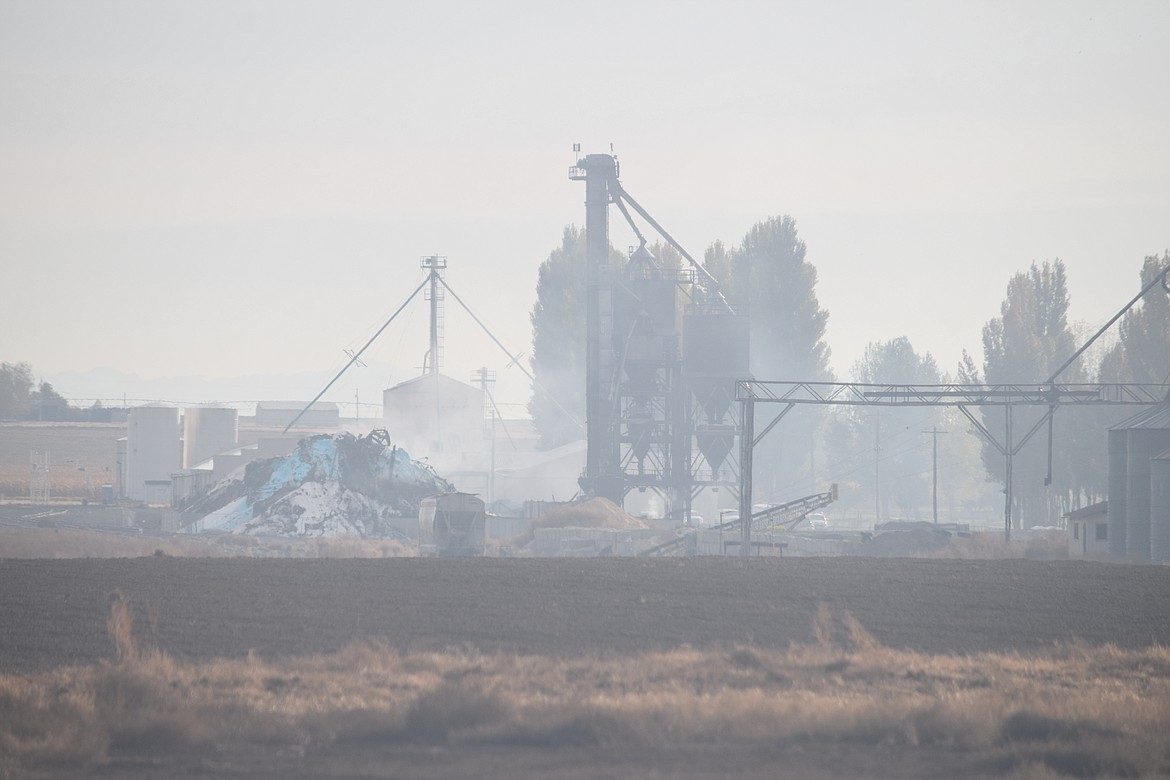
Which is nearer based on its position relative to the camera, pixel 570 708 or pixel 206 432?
pixel 570 708

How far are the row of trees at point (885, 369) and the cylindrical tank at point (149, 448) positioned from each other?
24.5 m

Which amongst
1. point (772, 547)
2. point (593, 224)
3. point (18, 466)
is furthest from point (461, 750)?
point (18, 466)

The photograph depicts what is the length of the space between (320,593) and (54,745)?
1252 centimetres

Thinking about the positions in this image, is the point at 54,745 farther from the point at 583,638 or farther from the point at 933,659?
the point at 933,659

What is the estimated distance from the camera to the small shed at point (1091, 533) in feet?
154

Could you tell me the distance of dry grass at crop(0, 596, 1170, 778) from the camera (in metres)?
14.4

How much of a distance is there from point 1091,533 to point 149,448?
192 feet

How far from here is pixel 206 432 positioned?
308 feet

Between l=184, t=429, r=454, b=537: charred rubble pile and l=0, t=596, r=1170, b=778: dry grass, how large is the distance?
39801 mm

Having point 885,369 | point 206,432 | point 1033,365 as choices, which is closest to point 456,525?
point 1033,365

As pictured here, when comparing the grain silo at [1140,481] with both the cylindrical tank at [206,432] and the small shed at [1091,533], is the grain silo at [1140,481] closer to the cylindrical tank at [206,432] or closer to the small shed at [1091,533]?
the small shed at [1091,533]

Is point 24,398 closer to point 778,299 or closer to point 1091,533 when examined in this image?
point 778,299

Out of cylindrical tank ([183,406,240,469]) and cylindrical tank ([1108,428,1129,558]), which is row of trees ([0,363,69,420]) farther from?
cylindrical tank ([1108,428,1129,558])

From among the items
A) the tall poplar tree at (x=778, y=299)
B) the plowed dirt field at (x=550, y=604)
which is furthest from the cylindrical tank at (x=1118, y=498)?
the tall poplar tree at (x=778, y=299)
